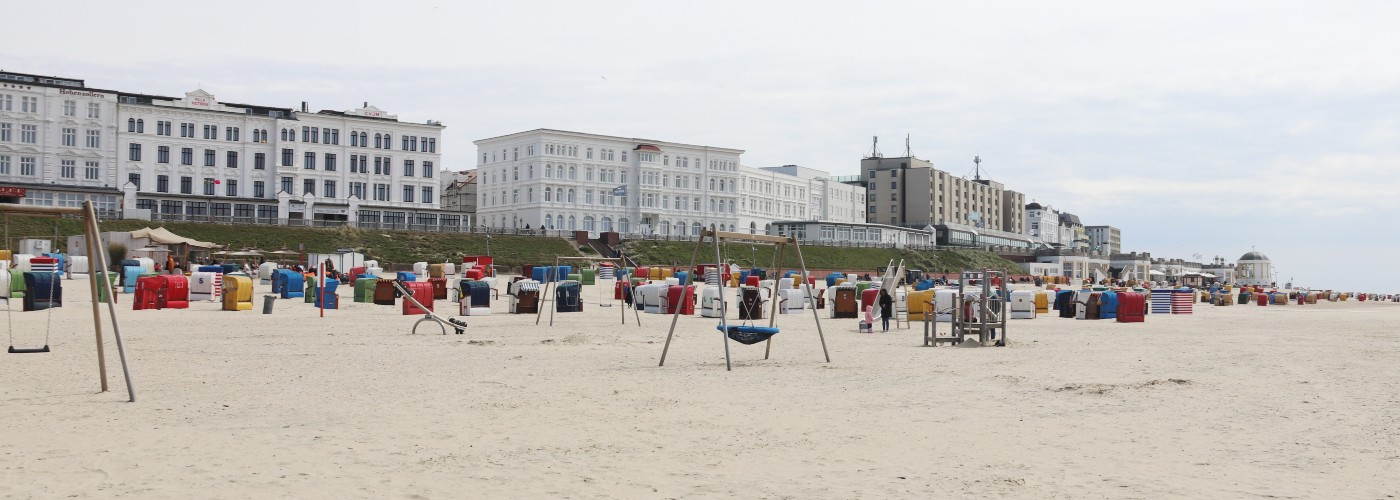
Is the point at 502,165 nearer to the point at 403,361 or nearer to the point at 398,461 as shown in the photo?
the point at 403,361

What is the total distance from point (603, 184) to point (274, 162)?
3389cm

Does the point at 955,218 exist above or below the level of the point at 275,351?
above

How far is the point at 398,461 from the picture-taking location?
10.1m

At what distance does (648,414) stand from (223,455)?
16.2ft

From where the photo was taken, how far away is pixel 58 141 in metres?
→ 85.9

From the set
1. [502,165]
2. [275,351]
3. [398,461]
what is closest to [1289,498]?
[398,461]

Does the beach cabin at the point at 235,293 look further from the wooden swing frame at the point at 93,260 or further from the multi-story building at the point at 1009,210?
the multi-story building at the point at 1009,210

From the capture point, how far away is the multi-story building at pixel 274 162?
295ft

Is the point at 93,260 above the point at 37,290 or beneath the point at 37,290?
above

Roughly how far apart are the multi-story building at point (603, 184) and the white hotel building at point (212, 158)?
38.7 feet

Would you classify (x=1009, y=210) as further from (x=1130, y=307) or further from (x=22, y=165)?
(x=1130, y=307)

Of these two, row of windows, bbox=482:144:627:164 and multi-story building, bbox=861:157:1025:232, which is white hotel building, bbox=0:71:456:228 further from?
multi-story building, bbox=861:157:1025:232

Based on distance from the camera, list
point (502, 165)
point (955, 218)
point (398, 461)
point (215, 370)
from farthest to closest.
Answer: point (955, 218) < point (502, 165) < point (215, 370) < point (398, 461)

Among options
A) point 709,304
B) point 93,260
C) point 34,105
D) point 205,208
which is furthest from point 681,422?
point 34,105
